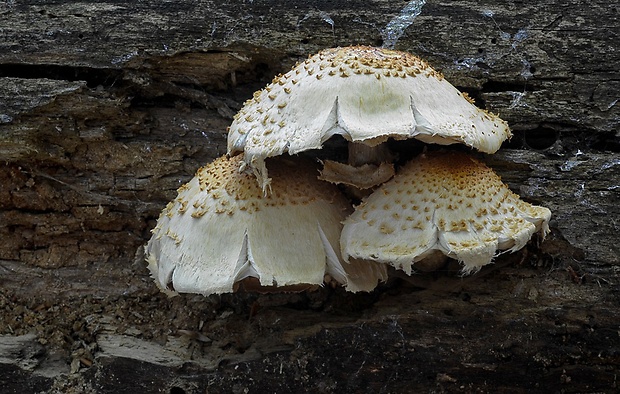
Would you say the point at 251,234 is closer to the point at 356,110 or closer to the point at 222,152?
the point at 356,110

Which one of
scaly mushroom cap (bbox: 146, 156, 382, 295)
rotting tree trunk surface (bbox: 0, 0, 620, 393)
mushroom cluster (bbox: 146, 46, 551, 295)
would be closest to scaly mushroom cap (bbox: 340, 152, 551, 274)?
mushroom cluster (bbox: 146, 46, 551, 295)

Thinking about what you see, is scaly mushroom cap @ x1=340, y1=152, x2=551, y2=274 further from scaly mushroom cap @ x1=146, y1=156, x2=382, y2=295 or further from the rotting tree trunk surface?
the rotting tree trunk surface

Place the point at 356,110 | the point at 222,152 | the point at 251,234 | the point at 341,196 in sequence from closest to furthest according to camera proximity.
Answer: the point at 356,110, the point at 251,234, the point at 341,196, the point at 222,152

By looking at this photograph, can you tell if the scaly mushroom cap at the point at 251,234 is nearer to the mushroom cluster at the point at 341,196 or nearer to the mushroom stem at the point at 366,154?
the mushroom cluster at the point at 341,196

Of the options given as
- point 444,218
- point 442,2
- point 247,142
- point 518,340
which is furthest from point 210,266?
point 442,2

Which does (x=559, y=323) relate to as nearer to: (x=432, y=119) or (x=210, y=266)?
(x=432, y=119)

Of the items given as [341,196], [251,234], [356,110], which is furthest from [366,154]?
[251,234]
